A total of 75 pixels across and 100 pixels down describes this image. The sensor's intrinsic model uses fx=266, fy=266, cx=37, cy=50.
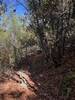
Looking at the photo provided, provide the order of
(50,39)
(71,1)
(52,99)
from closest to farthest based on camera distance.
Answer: (52,99)
(71,1)
(50,39)

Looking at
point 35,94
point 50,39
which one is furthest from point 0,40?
point 35,94

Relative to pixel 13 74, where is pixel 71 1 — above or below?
above

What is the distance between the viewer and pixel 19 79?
9273 millimetres

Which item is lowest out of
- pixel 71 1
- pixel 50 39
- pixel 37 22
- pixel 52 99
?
pixel 52 99

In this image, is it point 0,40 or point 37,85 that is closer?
point 37,85

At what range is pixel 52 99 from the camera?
27.8ft

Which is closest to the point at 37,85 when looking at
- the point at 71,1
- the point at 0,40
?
the point at 71,1

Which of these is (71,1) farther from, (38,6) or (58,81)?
(58,81)

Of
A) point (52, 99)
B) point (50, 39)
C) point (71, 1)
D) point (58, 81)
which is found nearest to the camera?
point (52, 99)

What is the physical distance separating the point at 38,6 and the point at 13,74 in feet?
13.2

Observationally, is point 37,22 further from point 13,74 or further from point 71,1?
point 13,74

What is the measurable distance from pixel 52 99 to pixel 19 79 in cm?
147

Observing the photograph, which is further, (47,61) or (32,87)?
(47,61)

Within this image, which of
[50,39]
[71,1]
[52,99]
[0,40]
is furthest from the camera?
[0,40]
